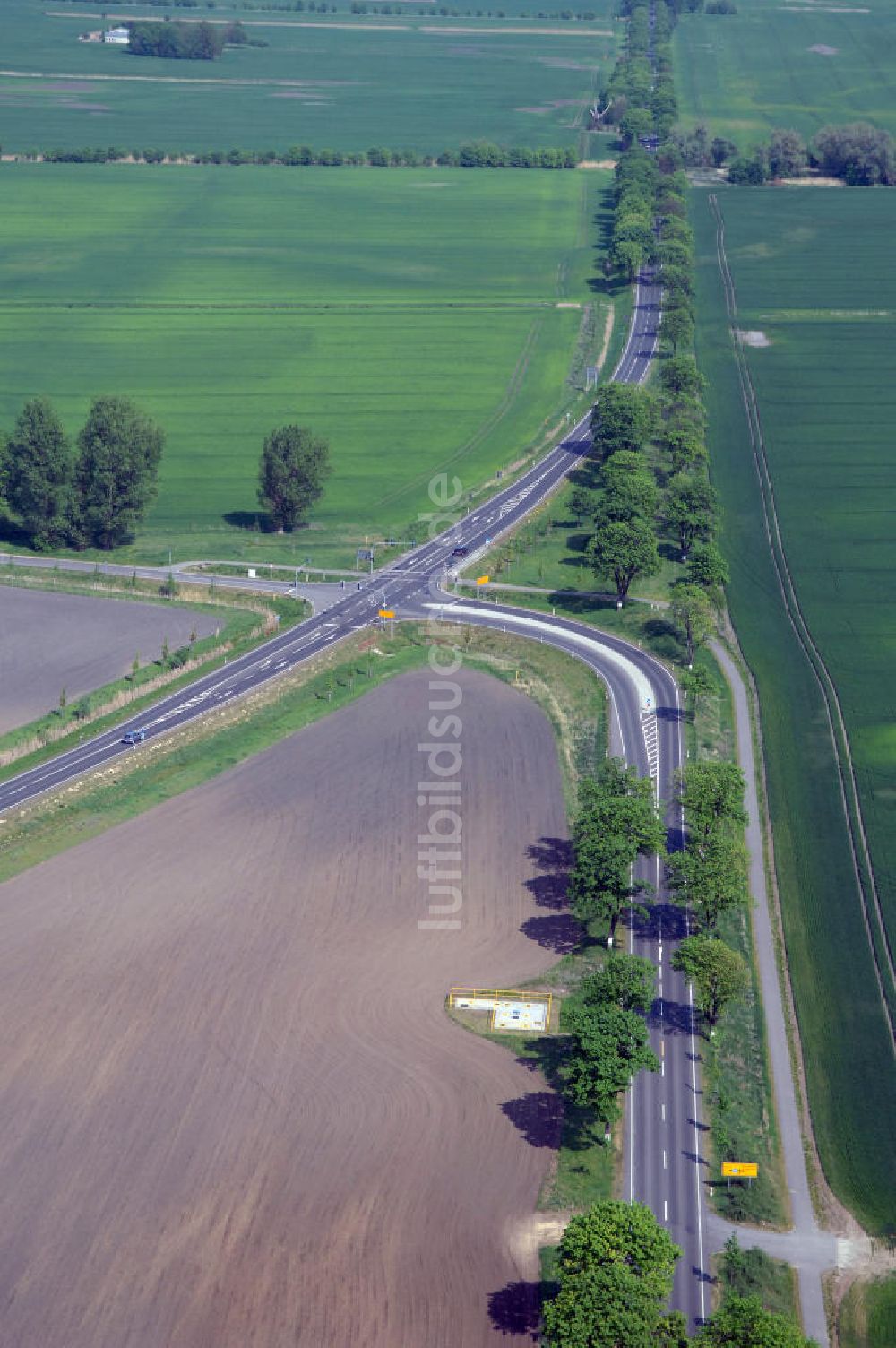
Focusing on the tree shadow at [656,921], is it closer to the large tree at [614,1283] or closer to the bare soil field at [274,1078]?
the bare soil field at [274,1078]

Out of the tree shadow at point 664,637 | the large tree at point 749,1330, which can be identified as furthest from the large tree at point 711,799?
the large tree at point 749,1330

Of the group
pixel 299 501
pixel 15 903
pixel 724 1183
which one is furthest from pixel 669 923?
pixel 299 501

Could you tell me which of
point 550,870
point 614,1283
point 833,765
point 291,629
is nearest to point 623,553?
point 291,629

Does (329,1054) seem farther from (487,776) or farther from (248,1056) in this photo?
(487,776)

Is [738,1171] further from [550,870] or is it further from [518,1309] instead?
[550,870]

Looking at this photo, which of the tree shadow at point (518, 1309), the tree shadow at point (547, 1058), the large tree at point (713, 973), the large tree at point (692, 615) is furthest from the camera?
the large tree at point (692, 615)
